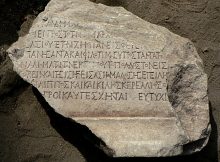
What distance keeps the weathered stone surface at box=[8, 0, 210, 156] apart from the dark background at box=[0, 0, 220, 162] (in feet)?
0.72

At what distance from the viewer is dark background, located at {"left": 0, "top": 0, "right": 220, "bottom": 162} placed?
13.6 ft

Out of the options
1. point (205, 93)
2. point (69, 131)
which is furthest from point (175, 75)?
point (69, 131)

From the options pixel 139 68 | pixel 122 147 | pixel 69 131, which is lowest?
pixel 69 131

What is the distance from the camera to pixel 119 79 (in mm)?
3922

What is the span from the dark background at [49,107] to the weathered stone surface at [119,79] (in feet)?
0.72

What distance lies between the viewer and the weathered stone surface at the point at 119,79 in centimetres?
379

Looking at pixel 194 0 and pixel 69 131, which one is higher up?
pixel 194 0

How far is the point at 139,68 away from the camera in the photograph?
3.96 meters

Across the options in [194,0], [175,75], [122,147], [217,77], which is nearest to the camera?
[122,147]

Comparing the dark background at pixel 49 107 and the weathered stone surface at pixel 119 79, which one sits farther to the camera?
the dark background at pixel 49 107

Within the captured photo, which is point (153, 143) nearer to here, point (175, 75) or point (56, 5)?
point (175, 75)

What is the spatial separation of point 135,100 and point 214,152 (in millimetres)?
849

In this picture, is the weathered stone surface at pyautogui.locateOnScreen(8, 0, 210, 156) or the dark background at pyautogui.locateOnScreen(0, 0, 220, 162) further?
the dark background at pyautogui.locateOnScreen(0, 0, 220, 162)

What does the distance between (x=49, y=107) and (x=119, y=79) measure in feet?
2.05
